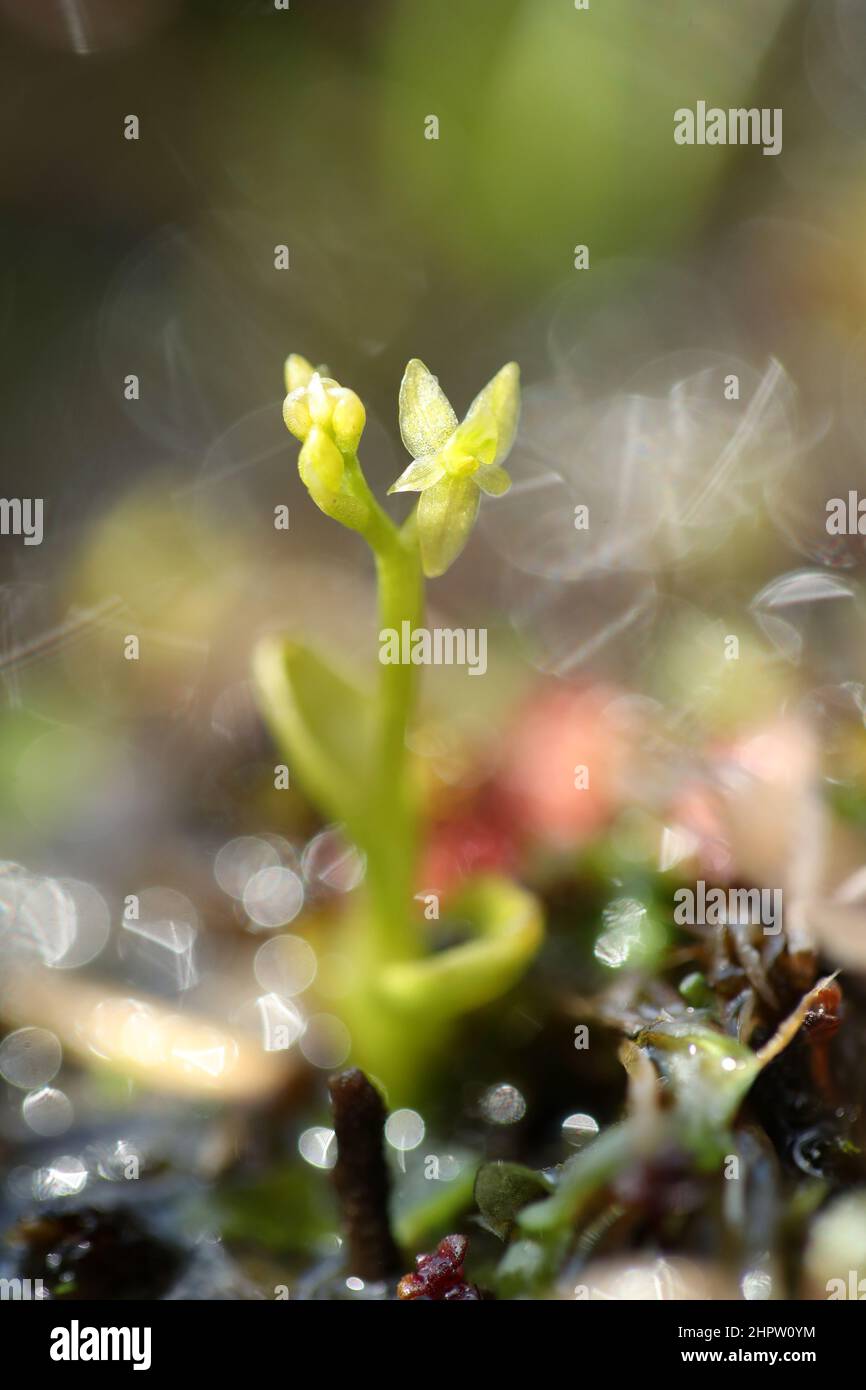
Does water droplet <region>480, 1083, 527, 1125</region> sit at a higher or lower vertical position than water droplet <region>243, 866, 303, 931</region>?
lower

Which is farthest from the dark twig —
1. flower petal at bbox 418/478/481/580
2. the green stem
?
flower petal at bbox 418/478/481/580

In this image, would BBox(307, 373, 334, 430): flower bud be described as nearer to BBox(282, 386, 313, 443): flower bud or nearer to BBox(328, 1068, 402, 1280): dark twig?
BBox(282, 386, 313, 443): flower bud

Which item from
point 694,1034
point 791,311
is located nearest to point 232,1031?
point 694,1034

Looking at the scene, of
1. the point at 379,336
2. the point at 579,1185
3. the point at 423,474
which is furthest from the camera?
the point at 379,336

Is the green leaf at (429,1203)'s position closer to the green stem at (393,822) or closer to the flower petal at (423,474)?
the green stem at (393,822)

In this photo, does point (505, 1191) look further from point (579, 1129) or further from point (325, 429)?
point (325, 429)

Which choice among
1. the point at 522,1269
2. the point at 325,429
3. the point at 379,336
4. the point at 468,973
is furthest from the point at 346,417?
the point at 379,336
